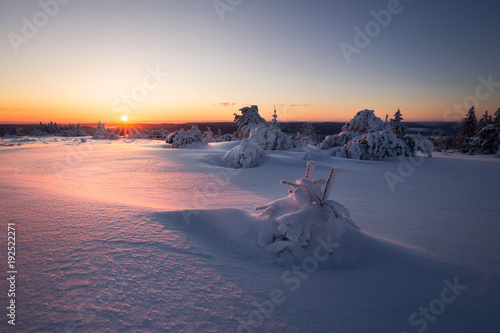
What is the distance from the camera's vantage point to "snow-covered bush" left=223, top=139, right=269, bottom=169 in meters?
8.64

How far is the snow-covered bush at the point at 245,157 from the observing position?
8641 millimetres

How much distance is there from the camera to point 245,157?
866 cm

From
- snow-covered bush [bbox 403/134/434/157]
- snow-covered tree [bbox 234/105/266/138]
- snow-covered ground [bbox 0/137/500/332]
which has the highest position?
snow-covered tree [bbox 234/105/266/138]

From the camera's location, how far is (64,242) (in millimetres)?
2166

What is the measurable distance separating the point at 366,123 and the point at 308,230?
18619 millimetres

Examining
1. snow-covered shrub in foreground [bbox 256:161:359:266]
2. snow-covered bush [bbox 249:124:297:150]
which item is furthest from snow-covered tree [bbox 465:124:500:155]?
snow-covered shrub in foreground [bbox 256:161:359:266]

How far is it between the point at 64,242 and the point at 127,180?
4323mm

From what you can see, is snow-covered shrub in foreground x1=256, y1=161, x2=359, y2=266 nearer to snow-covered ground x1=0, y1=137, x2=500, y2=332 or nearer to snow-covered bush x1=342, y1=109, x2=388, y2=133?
snow-covered ground x1=0, y1=137, x2=500, y2=332

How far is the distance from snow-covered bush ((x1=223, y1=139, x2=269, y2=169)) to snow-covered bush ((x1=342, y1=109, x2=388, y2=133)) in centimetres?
1266

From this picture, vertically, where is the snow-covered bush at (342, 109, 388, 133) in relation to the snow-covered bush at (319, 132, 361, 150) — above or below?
above

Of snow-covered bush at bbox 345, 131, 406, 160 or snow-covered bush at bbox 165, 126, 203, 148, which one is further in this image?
snow-covered bush at bbox 165, 126, 203, 148

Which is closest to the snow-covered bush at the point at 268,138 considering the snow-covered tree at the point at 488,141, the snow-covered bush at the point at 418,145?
the snow-covered bush at the point at 418,145

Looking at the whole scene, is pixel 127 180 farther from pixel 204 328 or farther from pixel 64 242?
pixel 204 328

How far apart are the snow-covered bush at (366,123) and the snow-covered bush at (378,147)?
4.67 meters
